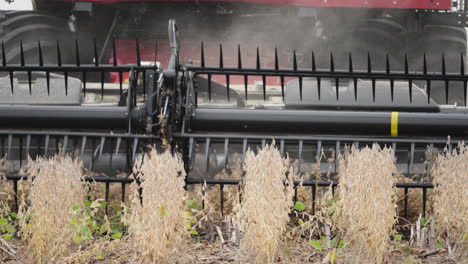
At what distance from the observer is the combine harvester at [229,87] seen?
357 cm

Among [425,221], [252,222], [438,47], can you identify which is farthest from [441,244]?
[438,47]

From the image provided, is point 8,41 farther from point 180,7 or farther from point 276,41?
point 276,41

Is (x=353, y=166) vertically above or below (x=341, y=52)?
below

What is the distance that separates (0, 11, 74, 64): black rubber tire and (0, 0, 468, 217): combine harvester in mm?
14

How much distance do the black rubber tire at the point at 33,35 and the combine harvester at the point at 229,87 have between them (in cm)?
1

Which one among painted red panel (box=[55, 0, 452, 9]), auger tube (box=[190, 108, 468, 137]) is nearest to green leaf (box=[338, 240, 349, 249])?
auger tube (box=[190, 108, 468, 137])

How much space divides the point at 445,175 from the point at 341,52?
4.18 m

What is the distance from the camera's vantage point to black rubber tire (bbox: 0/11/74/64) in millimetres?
6787

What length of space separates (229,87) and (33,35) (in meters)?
3.07

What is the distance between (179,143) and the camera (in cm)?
362

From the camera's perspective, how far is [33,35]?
6.99 metres

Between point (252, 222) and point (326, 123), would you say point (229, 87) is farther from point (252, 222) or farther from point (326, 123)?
point (252, 222)

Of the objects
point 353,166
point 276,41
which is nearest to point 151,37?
point 276,41

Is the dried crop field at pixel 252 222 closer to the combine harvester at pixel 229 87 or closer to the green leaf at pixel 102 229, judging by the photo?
the green leaf at pixel 102 229
